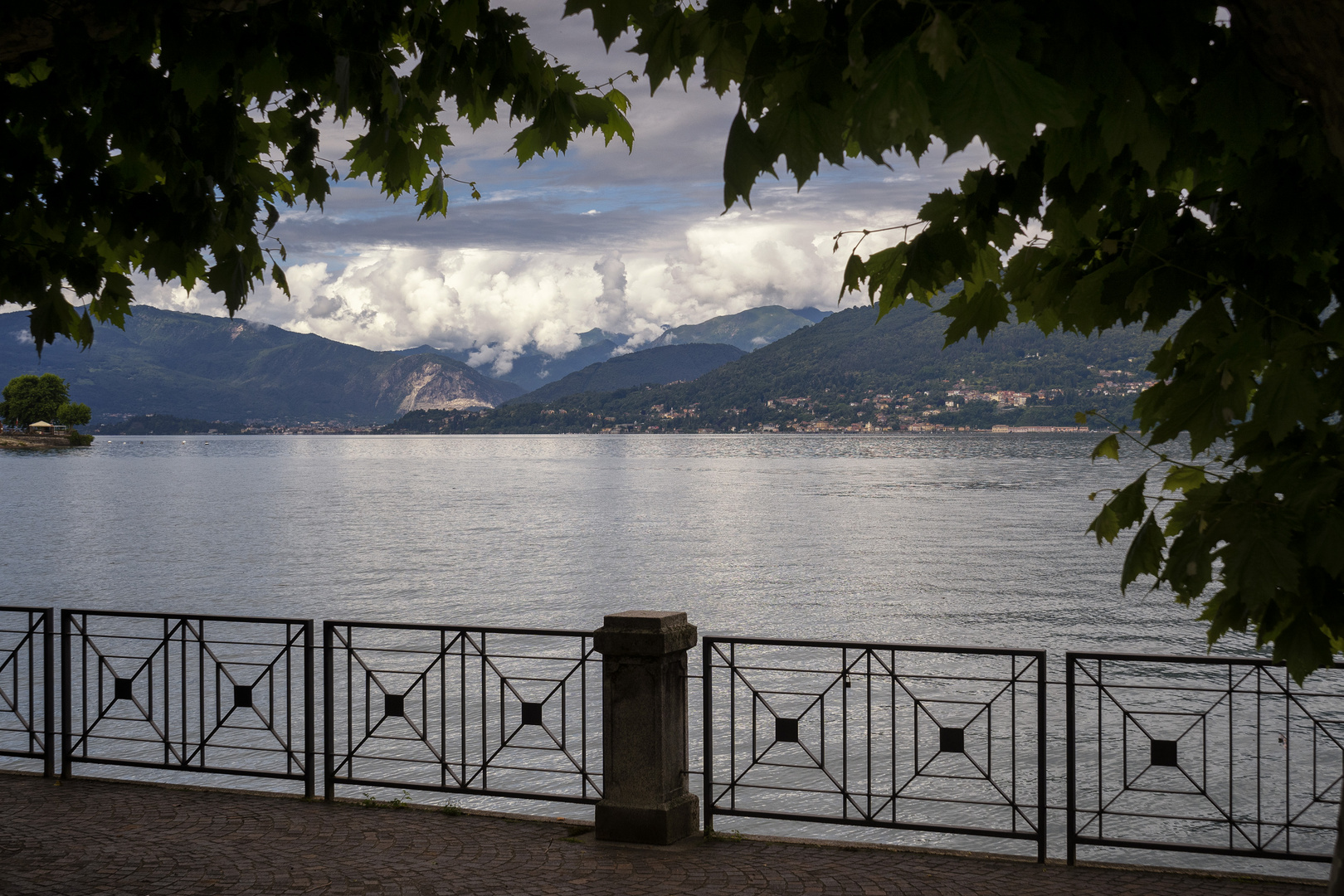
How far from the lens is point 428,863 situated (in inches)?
252

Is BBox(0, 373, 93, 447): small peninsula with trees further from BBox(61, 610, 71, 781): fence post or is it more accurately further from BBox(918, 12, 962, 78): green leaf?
BBox(918, 12, 962, 78): green leaf

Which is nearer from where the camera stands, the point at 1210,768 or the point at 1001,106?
the point at 1001,106

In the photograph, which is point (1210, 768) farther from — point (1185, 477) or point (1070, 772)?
point (1185, 477)

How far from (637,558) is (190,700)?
3047 cm

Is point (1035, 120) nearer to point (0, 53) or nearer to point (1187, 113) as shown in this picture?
point (1187, 113)

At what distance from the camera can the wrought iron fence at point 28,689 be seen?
26.3 ft

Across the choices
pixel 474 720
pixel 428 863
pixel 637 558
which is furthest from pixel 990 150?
pixel 637 558

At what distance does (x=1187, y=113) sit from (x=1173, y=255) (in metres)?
0.62

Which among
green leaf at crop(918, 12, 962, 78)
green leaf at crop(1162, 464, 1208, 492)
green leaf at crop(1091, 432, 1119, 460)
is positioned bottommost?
green leaf at crop(1162, 464, 1208, 492)

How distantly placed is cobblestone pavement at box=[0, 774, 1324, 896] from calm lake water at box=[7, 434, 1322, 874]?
22.5ft

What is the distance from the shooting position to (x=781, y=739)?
23.9 ft

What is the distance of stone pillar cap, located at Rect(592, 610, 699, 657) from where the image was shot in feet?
21.5

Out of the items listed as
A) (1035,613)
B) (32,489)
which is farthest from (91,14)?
(32,489)

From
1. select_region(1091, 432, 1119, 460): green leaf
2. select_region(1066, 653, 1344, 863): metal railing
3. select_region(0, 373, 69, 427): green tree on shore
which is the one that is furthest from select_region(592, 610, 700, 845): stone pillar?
select_region(0, 373, 69, 427): green tree on shore
